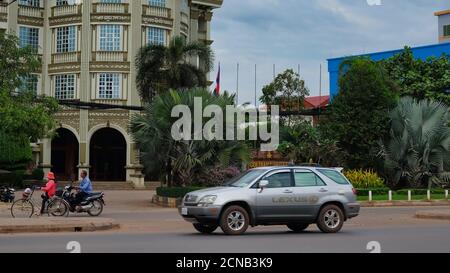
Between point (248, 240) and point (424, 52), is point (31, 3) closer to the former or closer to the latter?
point (424, 52)

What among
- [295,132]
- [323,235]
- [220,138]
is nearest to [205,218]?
[323,235]

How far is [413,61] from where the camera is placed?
172 ft

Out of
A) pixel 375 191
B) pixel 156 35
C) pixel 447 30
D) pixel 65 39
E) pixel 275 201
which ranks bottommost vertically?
pixel 375 191

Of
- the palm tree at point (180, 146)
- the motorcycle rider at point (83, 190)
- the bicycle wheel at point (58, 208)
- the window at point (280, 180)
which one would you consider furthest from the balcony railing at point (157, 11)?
the window at point (280, 180)

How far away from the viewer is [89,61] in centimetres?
5575

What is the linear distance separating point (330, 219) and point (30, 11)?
45141mm

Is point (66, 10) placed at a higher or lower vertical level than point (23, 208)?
higher

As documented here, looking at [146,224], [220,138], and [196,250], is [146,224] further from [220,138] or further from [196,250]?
[220,138]

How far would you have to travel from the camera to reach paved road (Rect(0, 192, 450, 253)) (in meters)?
13.8

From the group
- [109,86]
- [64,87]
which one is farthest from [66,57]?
[109,86]

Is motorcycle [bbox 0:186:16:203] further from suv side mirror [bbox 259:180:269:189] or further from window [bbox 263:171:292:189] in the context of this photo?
suv side mirror [bbox 259:180:269:189]

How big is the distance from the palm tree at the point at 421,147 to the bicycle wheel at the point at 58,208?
24.4 meters

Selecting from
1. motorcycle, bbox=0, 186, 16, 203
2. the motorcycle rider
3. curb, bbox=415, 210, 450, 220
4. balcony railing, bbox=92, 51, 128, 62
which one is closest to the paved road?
curb, bbox=415, 210, 450, 220
